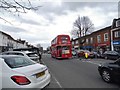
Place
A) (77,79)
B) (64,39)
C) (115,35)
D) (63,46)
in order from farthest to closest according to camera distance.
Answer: (115,35), (63,46), (64,39), (77,79)

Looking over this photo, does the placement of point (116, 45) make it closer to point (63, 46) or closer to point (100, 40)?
point (100, 40)

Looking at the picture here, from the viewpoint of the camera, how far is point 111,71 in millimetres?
7344

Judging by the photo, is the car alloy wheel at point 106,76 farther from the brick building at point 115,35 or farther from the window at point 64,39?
the brick building at point 115,35

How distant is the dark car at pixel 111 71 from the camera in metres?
6.97

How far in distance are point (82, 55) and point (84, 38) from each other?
89.9 ft

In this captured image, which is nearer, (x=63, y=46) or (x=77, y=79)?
(x=77, y=79)

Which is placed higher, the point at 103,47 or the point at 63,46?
the point at 103,47

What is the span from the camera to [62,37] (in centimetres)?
2553

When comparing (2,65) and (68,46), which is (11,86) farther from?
(68,46)

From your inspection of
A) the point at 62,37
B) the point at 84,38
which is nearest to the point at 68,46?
the point at 62,37

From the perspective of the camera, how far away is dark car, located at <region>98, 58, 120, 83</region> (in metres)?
6.97

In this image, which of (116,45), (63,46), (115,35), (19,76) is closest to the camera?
(19,76)

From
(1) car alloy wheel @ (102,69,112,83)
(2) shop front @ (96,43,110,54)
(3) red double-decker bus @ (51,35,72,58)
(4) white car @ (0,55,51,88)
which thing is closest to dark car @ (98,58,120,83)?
(1) car alloy wheel @ (102,69,112,83)

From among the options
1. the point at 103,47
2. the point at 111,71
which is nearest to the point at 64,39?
the point at 111,71
